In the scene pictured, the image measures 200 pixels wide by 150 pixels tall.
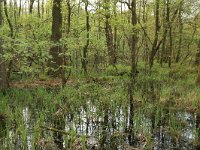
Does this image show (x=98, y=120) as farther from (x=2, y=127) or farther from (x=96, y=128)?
(x=2, y=127)

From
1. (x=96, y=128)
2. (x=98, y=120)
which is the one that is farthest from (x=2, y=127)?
(x=98, y=120)

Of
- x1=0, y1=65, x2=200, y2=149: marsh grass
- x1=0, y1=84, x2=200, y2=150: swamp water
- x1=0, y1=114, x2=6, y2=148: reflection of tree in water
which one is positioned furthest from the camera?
x1=0, y1=114, x2=6, y2=148: reflection of tree in water

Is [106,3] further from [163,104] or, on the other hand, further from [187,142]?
[187,142]

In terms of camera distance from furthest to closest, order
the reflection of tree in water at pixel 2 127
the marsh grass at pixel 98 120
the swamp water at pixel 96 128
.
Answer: the reflection of tree in water at pixel 2 127, the marsh grass at pixel 98 120, the swamp water at pixel 96 128

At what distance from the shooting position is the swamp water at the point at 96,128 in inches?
227

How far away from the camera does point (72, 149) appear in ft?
17.7

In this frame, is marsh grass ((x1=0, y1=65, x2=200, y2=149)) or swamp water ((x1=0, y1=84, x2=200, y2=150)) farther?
marsh grass ((x1=0, y1=65, x2=200, y2=149))

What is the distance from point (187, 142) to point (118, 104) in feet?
11.4

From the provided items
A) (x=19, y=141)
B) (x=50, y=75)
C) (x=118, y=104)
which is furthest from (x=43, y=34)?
(x=19, y=141)

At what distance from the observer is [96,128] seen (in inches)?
276

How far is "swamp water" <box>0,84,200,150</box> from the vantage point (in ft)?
18.9

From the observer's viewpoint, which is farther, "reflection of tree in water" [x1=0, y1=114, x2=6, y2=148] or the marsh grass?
"reflection of tree in water" [x1=0, y1=114, x2=6, y2=148]

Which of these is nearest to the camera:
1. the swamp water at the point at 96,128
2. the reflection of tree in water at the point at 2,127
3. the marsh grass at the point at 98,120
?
the swamp water at the point at 96,128

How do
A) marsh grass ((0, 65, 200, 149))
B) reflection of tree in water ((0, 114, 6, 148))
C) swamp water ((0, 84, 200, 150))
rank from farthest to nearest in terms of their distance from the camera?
1. reflection of tree in water ((0, 114, 6, 148))
2. marsh grass ((0, 65, 200, 149))
3. swamp water ((0, 84, 200, 150))
